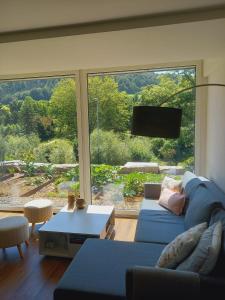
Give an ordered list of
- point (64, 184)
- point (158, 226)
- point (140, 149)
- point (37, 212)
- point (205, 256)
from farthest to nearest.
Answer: point (64, 184) < point (140, 149) < point (37, 212) < point (158, 226) < point (205, 256)

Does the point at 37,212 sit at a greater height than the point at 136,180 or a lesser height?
lesser

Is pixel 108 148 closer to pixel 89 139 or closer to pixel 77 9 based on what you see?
pixel 89 139

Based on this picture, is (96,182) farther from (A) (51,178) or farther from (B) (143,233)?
(B) (143,233)

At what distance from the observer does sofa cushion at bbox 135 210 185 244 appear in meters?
2.74

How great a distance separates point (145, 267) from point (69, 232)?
1461mm

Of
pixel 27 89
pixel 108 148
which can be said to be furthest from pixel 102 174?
pixel 27 89

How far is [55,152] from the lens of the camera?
4.66 meters

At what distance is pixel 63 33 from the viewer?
2.41 m

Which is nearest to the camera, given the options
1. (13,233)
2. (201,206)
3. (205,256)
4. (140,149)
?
(205,256)

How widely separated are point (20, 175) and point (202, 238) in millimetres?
3657

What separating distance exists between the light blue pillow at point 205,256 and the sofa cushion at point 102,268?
43 centimetres

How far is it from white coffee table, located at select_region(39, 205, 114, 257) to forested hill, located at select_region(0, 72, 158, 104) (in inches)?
81.0

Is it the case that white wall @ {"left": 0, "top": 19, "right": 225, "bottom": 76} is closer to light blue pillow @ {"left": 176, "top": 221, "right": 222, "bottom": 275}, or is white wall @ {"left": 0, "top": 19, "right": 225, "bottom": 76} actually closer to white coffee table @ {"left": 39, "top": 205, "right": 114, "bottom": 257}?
light blue pillow @ {"left": 176, "top": 221, "right": 222, "bottom": 275}

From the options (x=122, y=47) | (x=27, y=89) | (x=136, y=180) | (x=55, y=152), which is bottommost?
(x=136, y=180)
